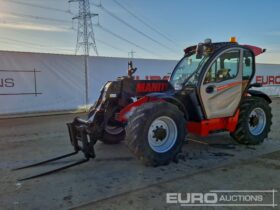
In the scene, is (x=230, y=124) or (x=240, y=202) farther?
(x=230, y=124)

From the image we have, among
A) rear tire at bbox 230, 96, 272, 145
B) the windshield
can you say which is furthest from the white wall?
rear tire at bbox 230, 96, 272, 145

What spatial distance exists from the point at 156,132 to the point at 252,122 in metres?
2.51

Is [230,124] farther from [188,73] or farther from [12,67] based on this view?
[12,67]

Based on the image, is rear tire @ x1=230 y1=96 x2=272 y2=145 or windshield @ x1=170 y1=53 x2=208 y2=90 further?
rear tire @ x1=230 y1=96 x2=272 y2=145

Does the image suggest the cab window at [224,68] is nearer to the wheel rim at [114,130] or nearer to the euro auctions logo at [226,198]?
the wheel rim at [114,130]

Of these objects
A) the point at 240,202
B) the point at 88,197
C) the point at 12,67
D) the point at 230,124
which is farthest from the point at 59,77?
the point at 240,202

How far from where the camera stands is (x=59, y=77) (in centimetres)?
1223

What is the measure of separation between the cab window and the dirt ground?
4.52ft

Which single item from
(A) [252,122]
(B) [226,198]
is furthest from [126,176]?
(A) [252,122]

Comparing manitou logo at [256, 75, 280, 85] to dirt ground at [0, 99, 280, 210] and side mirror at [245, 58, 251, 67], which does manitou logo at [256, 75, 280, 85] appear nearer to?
dirt ground at [0, 99, 280, 210]

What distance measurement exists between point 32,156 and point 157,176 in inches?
98.3

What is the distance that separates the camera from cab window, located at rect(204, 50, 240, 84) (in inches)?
226

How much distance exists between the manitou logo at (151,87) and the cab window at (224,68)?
2.70 feet

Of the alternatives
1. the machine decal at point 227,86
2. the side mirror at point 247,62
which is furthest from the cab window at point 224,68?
the side mirror at point 247,62
